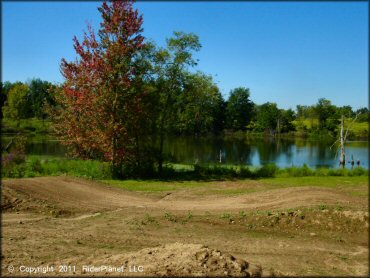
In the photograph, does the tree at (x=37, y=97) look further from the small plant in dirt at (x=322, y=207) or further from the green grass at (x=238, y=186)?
the small plant in dirt at (x=322, y=207)

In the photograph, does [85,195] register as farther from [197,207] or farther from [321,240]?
[321,240]

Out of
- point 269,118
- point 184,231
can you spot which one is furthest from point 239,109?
point 184,231

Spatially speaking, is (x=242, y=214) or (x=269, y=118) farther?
(x=269, y=118)

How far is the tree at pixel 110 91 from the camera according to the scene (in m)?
25.4

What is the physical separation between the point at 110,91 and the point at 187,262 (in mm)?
18960

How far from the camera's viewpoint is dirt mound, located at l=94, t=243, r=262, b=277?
7.95 metres

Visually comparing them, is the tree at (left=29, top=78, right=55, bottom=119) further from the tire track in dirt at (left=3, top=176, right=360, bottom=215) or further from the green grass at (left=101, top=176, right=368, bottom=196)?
the tire track in dirt at (left=3, top=176, right=360, bottom=215)

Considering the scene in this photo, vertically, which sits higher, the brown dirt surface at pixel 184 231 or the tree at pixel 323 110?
the tree at pixel 323 110

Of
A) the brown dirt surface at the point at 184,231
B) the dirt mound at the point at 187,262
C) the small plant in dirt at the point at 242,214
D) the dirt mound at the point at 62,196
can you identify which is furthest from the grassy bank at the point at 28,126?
the dirt mound at the point at 187,262

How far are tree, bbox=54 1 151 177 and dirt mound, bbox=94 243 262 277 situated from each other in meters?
16.7

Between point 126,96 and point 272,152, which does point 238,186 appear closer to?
point 126,96

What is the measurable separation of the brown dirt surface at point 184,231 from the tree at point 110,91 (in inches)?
260

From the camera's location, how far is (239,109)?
111250 mm

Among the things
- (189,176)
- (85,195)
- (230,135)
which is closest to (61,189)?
(85,195)
